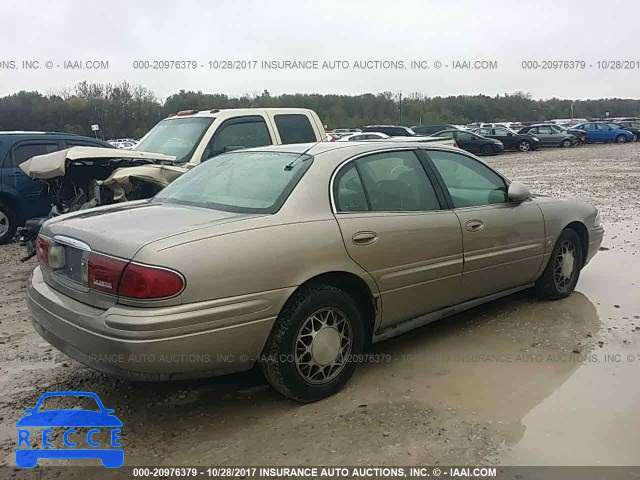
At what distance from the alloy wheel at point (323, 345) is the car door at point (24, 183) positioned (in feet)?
20.8

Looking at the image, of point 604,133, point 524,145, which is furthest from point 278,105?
point 604,133

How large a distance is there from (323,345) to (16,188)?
680 cm

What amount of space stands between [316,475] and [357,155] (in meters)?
2.06

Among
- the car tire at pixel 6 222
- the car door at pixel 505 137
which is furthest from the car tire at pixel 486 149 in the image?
the car tire at pixel 6 222

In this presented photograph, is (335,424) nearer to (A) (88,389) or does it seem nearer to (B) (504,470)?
(B) (504,470)

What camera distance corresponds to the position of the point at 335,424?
325 centimetres

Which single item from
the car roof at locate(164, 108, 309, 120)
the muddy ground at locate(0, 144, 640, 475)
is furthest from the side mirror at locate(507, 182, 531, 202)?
the car roof at locate(164, 108, 309, 120)

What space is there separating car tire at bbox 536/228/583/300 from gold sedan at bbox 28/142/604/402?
1.49ft

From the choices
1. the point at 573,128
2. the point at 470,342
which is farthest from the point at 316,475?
the point at 573,128

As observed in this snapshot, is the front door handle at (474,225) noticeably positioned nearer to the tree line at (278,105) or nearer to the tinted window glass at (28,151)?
the tinted window glass at (28,151)

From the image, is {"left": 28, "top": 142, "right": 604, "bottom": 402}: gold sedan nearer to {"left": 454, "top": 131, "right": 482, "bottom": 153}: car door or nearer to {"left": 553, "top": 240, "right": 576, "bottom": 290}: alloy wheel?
{"left": 553, "top": 240, "right": 576, "bottom": 290}: alloy wheel

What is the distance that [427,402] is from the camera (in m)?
3.49

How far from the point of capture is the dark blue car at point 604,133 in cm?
3806

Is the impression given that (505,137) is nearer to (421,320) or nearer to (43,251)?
(421,320)
